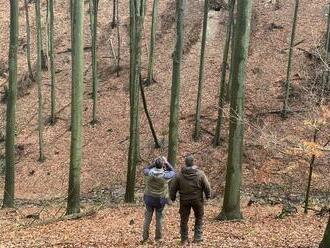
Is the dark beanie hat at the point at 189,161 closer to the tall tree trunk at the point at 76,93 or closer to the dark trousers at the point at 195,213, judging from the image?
the dark trousers at the point at 195,213

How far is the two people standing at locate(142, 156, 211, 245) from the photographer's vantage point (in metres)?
8.38

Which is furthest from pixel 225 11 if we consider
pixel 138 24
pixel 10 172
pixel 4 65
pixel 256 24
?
pixel 10 172

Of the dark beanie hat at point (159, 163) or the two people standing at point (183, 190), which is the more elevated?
the dark beanie hat at point (159, 163)

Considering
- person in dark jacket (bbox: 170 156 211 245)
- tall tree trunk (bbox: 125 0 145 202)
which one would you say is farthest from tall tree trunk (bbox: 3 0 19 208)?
person in dark jacket (bbox: 170 156 211 245)

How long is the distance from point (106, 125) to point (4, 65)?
37.3ft

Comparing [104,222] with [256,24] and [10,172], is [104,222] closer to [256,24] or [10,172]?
[10,172]

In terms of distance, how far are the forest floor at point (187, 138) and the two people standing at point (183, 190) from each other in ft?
1.80

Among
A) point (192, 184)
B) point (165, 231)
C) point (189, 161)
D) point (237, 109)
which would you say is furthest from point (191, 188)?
point (237, 109)

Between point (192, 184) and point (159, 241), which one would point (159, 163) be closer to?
point (192, 184)

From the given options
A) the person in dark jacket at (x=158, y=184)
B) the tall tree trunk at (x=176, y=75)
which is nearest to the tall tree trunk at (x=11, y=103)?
the tall tree trunk at (x=176, y=75)

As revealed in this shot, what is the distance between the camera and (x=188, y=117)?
2248 cm

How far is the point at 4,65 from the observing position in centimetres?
3052

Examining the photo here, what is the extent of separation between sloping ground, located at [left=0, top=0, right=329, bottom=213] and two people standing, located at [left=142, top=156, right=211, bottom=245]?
581cm

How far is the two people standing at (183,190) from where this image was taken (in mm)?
8383
